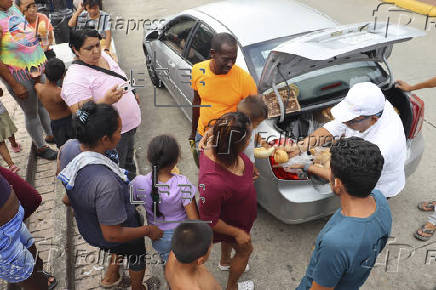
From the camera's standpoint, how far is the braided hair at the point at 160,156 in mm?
2100

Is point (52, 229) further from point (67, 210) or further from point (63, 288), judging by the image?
Answer: point (63, 288)

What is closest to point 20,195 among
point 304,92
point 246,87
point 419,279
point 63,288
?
point 63,288

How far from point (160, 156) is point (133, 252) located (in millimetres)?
792

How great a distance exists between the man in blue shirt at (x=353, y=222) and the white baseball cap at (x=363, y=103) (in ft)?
2.13

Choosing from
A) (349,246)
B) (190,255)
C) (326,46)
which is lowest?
(190,255)

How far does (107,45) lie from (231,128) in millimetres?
3813

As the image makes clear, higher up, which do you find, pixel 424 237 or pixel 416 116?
pixel 416 116

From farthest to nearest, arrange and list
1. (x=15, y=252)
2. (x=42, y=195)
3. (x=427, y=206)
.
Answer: (x=42, y=195) → (x=427, y=206) → (x=15, y=252)

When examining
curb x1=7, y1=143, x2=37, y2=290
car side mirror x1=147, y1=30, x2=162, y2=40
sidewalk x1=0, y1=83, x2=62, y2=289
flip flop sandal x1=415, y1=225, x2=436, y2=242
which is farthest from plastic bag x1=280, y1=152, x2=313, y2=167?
car side mirror x1=147, y1=30, x2=162, y2=40

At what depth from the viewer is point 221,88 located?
3.05 metres

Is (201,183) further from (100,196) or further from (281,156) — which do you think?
(281,156)

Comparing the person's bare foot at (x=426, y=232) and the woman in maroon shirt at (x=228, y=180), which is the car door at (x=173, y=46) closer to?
the woman in maroon shirt at (x=228, y=180)

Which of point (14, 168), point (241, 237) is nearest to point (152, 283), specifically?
point (241, 237)

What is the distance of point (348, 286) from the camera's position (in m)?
1.85
